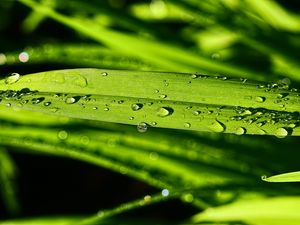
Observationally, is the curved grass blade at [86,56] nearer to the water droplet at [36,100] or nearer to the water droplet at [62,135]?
the water droplet at [62,135]

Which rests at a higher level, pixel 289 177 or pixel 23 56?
pixel 23 56

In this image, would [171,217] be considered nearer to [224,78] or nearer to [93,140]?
[93,140]

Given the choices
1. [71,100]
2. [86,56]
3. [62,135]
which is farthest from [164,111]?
[86,56]

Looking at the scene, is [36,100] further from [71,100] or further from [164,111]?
[164,111]

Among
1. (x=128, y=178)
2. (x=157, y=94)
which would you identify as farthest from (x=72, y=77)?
(x=128, y=178)

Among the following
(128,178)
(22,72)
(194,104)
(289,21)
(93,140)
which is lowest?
(194,104)

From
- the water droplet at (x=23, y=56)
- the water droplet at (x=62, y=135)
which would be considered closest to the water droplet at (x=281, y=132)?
the water droplet at (x=62, y=135)

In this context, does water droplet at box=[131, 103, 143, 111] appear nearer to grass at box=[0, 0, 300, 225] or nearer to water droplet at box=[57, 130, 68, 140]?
grass at box=[0, 0, 300, 225]
